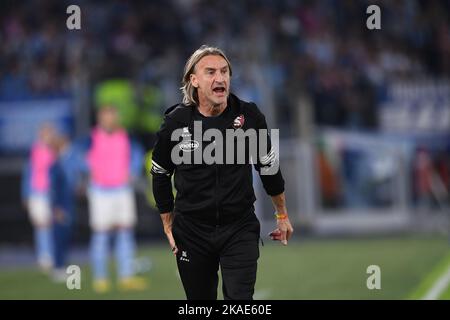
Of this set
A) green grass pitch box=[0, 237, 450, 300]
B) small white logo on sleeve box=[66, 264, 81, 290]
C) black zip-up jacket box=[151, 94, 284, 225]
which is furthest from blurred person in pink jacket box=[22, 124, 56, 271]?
black zip-up jacket box=[151, 94, 284, 225]

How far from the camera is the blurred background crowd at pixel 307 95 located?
70.6 ft

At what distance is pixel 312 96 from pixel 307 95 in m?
0.12

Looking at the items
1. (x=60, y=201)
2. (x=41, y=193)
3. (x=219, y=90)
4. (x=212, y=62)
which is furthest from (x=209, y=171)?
(x=41, y=193)

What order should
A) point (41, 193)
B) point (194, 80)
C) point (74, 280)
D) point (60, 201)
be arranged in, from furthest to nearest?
point (41, 193) → point (60, 201) → point (74, 280) → point (194, 80)

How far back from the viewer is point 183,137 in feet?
24.6

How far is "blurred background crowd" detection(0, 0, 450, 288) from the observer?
21531 mm

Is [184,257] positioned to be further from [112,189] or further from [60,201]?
[60,201]

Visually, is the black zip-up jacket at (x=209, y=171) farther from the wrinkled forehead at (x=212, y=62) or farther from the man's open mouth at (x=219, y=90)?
the wrinkled forehead at (x=212, y=62)

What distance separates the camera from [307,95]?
21844 mm

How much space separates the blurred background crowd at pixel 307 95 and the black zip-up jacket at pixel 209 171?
13.8 m

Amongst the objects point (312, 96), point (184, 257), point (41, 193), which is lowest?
point (184, 257)
